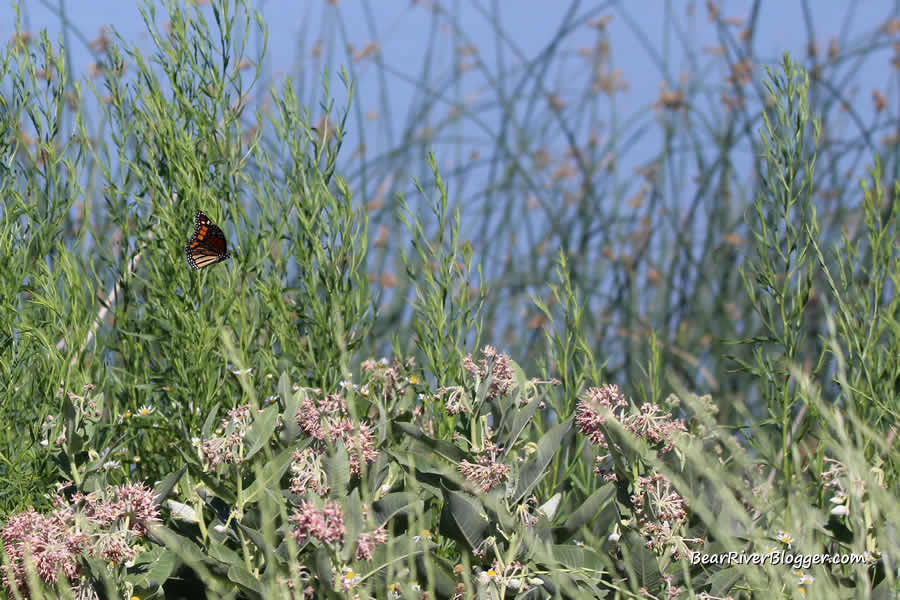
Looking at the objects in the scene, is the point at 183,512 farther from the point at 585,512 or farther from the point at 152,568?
the point at 585,512

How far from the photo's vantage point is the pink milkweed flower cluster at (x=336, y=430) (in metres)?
2.27

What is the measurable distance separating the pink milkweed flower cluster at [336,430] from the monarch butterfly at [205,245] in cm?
67

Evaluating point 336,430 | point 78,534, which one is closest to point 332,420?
point 336,430

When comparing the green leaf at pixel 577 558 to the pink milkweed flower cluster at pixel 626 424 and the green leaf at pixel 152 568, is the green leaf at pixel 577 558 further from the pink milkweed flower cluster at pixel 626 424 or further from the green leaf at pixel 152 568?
the green leaf at pixel 152 568

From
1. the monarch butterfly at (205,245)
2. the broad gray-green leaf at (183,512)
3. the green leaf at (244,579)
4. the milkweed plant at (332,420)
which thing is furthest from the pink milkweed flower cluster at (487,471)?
the monarch butterfly at (205,245)

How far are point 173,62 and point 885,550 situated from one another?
90.6 inches

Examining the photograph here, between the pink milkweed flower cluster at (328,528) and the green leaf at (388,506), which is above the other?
the pink milkweed flower cluster at (328,528)

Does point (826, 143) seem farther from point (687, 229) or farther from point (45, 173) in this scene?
point (45, 173)

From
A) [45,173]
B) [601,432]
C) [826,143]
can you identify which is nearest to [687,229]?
[826,143]

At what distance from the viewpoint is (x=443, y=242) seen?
2828 millimetres

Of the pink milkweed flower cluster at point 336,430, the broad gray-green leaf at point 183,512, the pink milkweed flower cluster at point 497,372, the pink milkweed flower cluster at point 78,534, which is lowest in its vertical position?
the broad gray-green leaf at point 183,512

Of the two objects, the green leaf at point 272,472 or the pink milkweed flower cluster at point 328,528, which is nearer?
the pink milkweed flower cluster at point 328,528

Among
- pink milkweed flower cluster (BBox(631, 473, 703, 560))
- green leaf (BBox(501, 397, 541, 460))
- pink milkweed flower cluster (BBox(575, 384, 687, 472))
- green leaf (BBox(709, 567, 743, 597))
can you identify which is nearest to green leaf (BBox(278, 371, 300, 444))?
green leaf (BBox(501, 397, 541, 460))

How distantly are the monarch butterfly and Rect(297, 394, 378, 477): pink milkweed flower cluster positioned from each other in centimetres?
67
